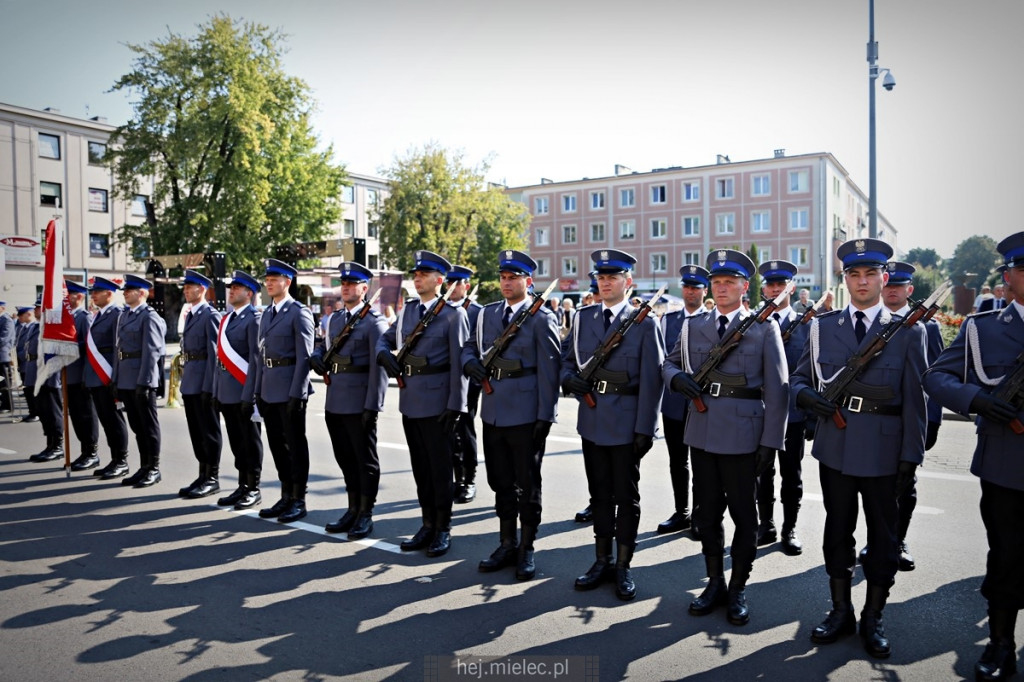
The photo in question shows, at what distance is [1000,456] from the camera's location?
3746 mm

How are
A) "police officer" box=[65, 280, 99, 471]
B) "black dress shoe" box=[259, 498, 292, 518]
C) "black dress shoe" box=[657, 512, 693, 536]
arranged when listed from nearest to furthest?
1. "black dress shoe" box=[657, 512, 693, 536]
2. "black dress shoe" box=[259, 498, 292, 518]
3. "police officer" box=[65, 280, 99, 471]

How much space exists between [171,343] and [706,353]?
3536cm

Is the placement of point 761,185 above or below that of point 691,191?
below

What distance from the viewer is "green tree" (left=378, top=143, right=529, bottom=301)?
43.5m

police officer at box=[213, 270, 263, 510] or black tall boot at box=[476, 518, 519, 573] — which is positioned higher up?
police officer at box=[213, 270, 263, 510]

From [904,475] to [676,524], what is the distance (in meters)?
2.60

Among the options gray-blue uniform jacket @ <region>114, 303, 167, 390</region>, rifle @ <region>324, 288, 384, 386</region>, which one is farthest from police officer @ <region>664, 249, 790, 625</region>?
gray-blue uniform jacket @ <region>114, 303, 167, 390</region>

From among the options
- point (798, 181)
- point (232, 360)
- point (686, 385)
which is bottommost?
point (686, 385)

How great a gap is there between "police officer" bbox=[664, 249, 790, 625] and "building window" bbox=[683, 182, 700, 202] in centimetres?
5286

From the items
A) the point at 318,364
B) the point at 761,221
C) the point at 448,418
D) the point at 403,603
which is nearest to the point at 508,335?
the point at 448,418

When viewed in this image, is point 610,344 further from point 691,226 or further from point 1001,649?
point 691,226

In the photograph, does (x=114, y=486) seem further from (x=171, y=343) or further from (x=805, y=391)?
(x=171, y=343)

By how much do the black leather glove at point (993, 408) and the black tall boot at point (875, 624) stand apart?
3.65 ft

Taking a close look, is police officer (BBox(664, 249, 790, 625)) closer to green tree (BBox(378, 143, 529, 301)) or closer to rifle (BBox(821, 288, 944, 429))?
rifle (BBox(821, 288, 944, 429))
